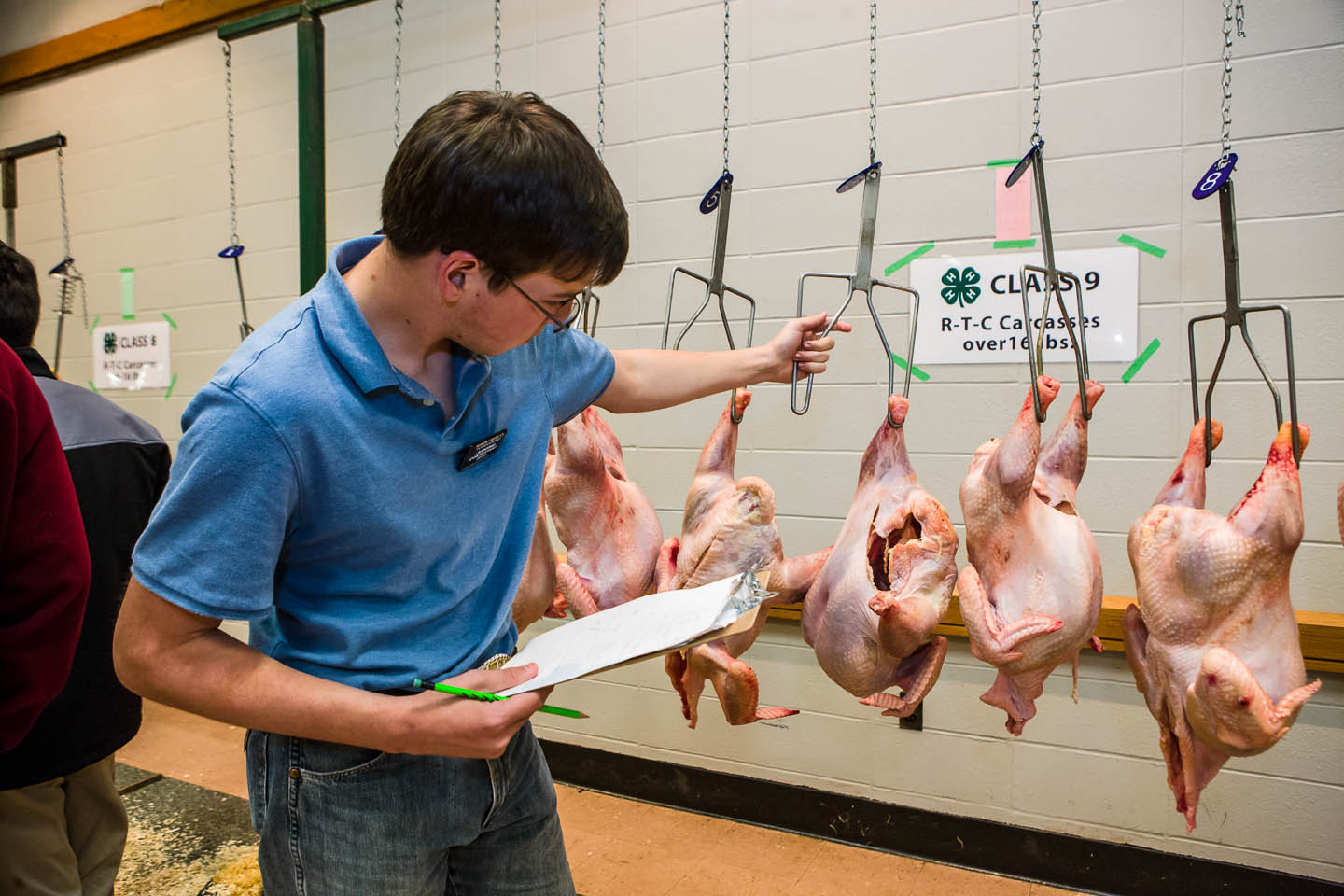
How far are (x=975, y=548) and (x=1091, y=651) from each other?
1179 mm

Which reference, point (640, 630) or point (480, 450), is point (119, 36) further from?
point (640, 630)

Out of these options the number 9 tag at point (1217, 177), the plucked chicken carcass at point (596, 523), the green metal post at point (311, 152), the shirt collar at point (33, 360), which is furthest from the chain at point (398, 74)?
the number 9 tag at point (1217, 177)

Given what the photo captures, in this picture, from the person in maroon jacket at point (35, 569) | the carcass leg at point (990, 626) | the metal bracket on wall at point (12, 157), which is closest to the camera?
the person in maroon jacket at point (35, 569)

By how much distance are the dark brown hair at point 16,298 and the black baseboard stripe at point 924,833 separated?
2.16 meters

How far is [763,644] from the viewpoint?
304cm

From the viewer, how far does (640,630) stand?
1.02 metres

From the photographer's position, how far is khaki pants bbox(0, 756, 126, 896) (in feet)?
6.58

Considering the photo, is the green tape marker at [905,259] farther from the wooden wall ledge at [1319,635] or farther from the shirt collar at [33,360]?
the shirt collar at [33,360]

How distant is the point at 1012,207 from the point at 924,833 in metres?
1.91

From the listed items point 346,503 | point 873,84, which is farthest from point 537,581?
point 873,84

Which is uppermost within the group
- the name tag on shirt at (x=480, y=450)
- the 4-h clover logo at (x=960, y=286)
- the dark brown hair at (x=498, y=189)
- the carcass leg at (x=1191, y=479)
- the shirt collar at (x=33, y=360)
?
the 4-h clover logo at (x=960, y=286)

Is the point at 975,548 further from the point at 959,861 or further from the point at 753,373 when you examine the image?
the point at 959,861

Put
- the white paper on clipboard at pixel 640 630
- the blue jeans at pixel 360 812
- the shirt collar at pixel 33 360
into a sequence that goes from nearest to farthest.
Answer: the white paper on clipboard at pixel 640 630, the blue jeans at pixel 360 812, the shirt collar at pixel 33 360

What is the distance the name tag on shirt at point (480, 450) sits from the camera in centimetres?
115
